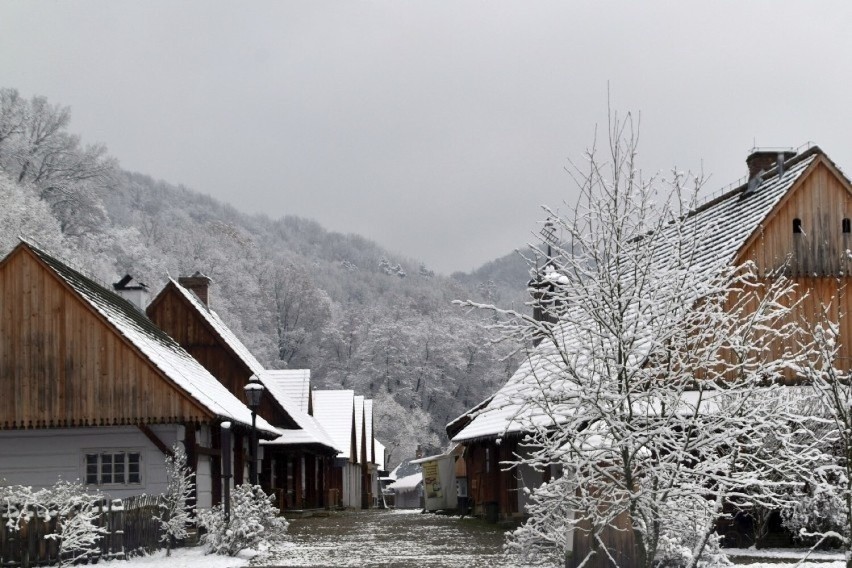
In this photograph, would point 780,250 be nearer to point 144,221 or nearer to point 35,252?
point 35,252

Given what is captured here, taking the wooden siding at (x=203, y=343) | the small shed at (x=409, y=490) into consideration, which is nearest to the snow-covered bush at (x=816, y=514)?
the wooden siding at (x=203, y=343)

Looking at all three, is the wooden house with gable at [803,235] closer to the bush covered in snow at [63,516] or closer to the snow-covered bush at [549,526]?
the snow-covered bush at [549,526]

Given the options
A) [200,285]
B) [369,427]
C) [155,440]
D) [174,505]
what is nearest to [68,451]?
[155,440]

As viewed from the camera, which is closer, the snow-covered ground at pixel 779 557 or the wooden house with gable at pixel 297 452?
the snow-covered ground at pixel 779 557

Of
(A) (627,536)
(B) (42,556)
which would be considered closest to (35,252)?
(B) (42,556)

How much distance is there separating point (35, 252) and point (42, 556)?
7.34m

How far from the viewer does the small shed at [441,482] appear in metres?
47.8

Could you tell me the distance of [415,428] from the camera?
8531cm

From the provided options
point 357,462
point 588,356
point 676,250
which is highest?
point 676,250

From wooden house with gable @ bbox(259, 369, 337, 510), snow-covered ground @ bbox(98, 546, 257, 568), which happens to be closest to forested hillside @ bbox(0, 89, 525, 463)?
wooden house with gable @ bbox(259, 369, 337, 510)

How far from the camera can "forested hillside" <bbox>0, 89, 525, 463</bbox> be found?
64.5 metres

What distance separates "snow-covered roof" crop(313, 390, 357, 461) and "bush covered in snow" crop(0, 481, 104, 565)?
32958mm

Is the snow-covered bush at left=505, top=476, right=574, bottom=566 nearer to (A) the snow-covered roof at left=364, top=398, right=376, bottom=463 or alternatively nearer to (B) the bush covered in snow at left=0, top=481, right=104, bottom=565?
(B) the bush covered in snow at left=0, top=481, right=104, bottom=565

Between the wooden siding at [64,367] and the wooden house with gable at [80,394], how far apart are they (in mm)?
21
